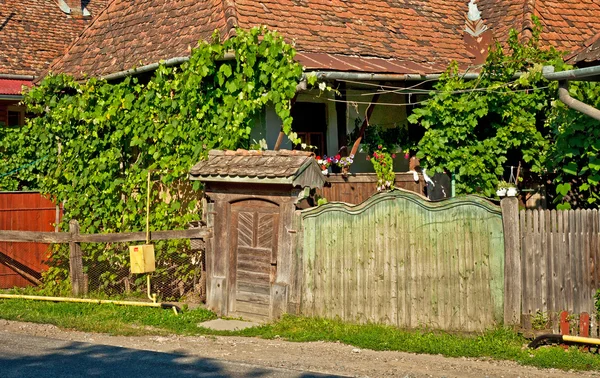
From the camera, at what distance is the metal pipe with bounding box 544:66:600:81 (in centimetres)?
1070

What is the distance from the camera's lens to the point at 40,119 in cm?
1744

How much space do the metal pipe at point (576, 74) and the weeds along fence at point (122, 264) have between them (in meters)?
5.65

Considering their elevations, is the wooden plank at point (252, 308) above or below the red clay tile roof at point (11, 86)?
below

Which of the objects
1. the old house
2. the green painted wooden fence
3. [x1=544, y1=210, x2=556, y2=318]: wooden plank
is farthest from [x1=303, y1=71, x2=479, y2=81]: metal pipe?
the old house

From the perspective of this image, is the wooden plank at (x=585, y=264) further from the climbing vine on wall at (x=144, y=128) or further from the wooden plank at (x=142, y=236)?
the wooden plank at (x=142, y=236)

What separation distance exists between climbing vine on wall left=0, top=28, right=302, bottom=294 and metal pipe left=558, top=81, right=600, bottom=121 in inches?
157

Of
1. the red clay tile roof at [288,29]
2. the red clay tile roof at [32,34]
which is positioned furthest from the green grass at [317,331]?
the red clay tile roof at [32,34]

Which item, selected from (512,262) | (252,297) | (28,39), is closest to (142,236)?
(252,297)

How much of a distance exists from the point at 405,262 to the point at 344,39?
5.47 meters

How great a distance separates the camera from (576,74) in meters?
10.9

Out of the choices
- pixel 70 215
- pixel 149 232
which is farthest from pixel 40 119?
pixel 149 232

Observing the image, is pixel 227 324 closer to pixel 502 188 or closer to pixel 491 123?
pixel 502 188

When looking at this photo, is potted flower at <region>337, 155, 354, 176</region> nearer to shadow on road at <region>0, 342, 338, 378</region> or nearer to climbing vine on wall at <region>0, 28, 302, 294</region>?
climbing vine on wall at <region>0, 28, 302, 294</region>

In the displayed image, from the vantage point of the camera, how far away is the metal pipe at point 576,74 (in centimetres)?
1070
